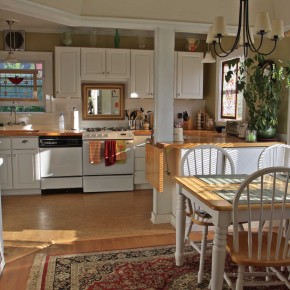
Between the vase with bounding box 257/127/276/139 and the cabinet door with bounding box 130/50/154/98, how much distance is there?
7.30 feet

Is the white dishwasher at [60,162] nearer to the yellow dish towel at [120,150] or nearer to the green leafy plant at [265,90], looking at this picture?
the yellow dish towel at [120,150]

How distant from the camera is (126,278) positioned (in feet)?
8.86

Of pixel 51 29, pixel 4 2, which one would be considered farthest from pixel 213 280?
pixel 51 29

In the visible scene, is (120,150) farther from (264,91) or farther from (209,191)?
(209,191)

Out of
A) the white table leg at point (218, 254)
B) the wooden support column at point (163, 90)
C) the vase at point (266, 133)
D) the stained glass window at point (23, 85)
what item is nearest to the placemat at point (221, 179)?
the white table leg at point (218, 254)

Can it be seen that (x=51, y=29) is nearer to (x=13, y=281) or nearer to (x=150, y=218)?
(x=150, y=218)

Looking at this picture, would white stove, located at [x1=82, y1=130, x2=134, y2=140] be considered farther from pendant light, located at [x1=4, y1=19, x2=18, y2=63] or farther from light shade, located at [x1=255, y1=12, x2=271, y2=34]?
light shade, located at [x1=255, y1=12, x2=271, y2=34]

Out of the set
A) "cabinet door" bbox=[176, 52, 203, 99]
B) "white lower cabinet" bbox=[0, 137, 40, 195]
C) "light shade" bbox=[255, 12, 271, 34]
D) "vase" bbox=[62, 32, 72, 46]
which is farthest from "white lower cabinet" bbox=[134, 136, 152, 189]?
"light shade" bbox=[255, 12, 271, 34]

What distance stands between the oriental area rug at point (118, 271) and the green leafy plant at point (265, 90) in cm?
165

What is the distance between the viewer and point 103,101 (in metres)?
5.82

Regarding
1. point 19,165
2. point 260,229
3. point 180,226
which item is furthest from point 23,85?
point 260,229

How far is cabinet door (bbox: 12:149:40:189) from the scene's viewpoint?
5.04 metres

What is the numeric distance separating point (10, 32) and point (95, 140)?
2.10 metres

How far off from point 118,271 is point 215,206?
3.87 feet
